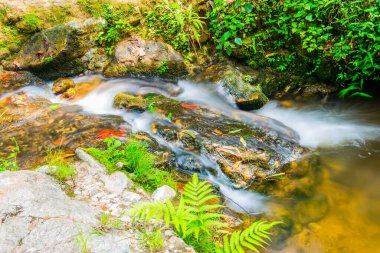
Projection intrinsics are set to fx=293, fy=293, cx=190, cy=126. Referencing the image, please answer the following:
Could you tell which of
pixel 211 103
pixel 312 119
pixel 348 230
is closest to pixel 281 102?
pixel 312 119

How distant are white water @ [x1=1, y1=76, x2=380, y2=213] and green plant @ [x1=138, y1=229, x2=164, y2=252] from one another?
5.82ft

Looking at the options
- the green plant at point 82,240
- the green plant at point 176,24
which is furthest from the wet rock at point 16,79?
the green plant at point 82,240

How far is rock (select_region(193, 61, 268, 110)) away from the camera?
19.9 ft

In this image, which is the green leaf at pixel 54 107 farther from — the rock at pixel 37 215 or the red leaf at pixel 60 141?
the rock at pixel 37 215

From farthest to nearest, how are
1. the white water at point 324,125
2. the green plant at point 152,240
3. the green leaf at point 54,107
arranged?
the green leaf at point 54,107 < the white water at point 324,125 < the green plant at point 152,240

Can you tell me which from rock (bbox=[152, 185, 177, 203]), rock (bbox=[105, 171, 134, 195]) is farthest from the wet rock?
rock (bbox=[152, 185, 177, 203])

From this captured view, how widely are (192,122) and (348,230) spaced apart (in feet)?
9.55

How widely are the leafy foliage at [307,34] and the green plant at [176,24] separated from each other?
1.51 ft

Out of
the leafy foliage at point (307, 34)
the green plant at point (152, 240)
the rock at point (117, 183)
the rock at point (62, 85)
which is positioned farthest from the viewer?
the rock at point (62, 85)

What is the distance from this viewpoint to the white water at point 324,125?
5316mm

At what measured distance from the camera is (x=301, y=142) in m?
5.24

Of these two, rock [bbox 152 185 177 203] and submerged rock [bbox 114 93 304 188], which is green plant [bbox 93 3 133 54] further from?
rock [bbox 152 185 177 203]

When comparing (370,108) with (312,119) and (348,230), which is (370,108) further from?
(348,230)

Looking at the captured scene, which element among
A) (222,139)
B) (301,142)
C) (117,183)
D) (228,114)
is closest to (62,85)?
(228,114)
